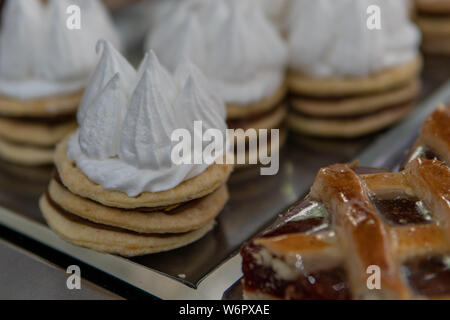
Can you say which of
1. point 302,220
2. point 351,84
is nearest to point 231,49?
point 351,84

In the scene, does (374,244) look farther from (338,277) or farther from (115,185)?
(115,185)

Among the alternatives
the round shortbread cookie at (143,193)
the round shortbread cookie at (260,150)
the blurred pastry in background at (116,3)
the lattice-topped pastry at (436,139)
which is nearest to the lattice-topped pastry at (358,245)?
the lattice-topped pastry at (436,139)

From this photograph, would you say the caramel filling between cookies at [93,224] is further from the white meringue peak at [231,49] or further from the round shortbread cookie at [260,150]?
the white meringue peak at [231,49]

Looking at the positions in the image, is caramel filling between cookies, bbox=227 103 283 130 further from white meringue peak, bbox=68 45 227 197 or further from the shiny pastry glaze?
the shiny pastry glaze

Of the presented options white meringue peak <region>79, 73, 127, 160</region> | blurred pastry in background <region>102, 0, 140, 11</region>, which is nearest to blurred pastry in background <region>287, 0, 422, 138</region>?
white meringue peak <region>79, 73, 127, 160</region>

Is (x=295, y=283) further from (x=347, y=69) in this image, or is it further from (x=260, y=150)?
(x=347, y=69)

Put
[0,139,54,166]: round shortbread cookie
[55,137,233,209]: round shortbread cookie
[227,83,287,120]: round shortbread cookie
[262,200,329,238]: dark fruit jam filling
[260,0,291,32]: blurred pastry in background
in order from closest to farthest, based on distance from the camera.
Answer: [262,200,329,238]: dark fruit jam filling
[55,137,233,209]: round shortbread cookie
[227,83,287,120]: round shortbread cookie
[0,139,54,166]: round shortbread cookie
[260,0,291,32]: blurred pastry in background
